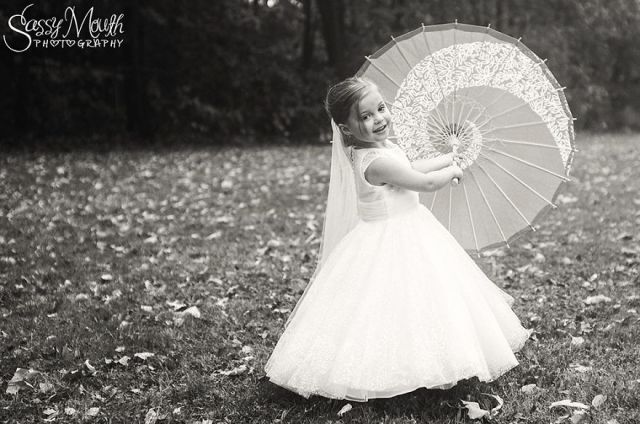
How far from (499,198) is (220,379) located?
1994 millimetres

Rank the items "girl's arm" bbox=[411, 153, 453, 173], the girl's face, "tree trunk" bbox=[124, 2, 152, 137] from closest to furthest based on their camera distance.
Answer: the girl's face
"girl's arm" bbox=[411, 153, 453, 173]
"tree trunk" bbox=[124, 2, 152, 137]

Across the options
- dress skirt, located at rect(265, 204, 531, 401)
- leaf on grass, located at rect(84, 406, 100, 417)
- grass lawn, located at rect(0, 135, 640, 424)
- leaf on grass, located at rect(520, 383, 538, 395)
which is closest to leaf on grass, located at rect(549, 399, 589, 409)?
grass lawn, located at rect(0, 135, 640, 424)

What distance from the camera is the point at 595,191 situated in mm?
9273

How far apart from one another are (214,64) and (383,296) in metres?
15.2

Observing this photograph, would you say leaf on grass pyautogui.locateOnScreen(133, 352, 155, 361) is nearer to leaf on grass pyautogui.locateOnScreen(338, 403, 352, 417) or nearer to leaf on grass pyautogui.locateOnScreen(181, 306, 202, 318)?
leaf on grass pyautogui.locateOnScreen(181, 306, 202, 318)

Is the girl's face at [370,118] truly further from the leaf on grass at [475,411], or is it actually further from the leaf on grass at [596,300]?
the leaf on grass at [596,300]

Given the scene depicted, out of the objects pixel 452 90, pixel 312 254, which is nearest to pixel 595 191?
pixel 312 254

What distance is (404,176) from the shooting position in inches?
137

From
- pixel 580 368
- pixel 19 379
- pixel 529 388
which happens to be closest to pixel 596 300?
pixel 580 368

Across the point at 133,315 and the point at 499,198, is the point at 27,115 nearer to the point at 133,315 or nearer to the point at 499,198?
the point at 133,315

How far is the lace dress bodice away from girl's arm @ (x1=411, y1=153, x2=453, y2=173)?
0.32 feet

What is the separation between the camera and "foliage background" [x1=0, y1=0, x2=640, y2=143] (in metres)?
15.6

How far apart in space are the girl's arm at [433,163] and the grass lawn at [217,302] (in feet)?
4.04

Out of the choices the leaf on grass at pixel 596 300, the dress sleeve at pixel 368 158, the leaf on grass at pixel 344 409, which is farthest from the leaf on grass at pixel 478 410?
the leaf on grass at pixel 596 300
